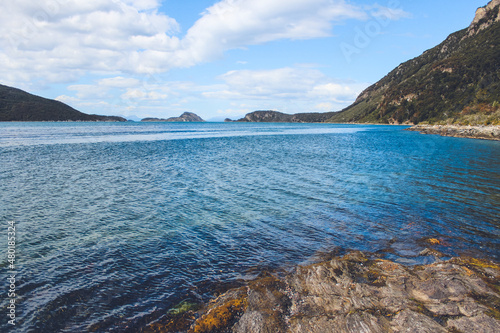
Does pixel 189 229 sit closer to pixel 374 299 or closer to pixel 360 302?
pixel 360 302

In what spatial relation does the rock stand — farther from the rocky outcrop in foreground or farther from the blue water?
the blue water

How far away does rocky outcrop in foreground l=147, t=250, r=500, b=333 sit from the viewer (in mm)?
9070

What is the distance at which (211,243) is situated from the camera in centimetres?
1703

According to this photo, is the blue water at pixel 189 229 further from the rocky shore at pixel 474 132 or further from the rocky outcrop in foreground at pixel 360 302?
the rocky shore at pixel 474 132

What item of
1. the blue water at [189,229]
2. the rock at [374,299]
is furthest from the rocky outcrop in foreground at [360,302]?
the blue water at [189,229]

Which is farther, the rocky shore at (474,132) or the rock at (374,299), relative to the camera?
the rocky shore at (474,132)

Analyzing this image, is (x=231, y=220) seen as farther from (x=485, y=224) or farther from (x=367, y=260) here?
(x=485, y=224)

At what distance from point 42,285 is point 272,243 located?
11.8 m

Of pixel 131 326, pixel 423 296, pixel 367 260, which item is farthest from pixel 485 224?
pixel 131 326

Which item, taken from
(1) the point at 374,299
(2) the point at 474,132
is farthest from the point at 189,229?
(2) the point at 474,132

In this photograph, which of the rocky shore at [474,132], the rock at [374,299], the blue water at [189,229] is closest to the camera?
the rock at [374,299]

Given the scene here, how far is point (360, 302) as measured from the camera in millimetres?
10258

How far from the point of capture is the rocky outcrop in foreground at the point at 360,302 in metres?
9.07

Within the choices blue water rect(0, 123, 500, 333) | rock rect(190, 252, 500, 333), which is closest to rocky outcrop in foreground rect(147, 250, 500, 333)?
rock rect(190, 252, 500, 333)
